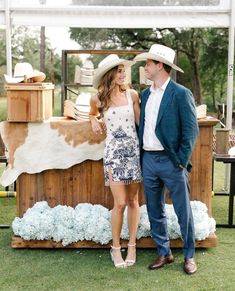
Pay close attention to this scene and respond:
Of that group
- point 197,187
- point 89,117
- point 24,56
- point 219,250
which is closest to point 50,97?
point 89,117

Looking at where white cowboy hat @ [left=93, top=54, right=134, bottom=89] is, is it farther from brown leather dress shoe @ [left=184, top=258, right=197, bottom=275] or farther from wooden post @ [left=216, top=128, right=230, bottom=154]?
brown leather dress shoe @ [left=184, top=258, right=197, bottom=275]

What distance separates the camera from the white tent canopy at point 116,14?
5.18 metres

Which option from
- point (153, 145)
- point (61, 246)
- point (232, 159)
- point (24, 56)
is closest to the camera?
point (153, 145)

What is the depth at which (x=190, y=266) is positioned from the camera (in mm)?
3447

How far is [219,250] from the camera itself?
390cm

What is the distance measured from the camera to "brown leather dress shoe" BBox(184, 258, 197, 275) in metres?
3.42

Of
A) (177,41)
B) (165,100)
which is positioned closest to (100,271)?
(165,100)

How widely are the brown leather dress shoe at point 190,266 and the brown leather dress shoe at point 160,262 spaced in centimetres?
15

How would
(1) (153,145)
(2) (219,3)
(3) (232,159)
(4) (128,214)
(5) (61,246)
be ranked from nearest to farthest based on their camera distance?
(1) (153,145)
(4) (128,214)
(5) (61,246)
(3) (232,159)
(2) (219,3)

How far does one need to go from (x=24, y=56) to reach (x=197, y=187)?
2964 cm

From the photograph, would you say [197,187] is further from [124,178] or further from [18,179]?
[18,179]

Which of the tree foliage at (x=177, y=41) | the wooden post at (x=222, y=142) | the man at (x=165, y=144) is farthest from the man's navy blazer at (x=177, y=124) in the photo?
the tree foliage at (x=177, y=41)

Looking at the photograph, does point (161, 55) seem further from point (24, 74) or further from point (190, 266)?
point (190, 266)

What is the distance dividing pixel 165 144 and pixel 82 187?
96 centimetres
